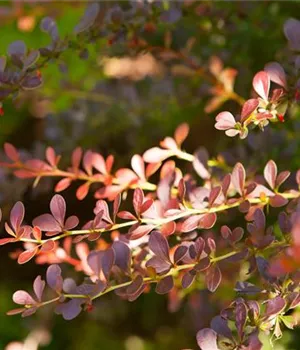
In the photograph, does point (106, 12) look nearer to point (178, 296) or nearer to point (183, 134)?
point (183, 134)

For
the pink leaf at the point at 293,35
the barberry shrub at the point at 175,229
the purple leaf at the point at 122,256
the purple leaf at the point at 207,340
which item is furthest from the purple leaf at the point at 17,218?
the pink leaf at the point at 293,35

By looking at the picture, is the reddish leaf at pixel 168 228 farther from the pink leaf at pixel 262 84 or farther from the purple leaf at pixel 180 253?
the pink leaf at pixel 262 84

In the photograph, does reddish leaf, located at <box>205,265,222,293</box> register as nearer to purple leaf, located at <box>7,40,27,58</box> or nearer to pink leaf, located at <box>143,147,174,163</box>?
pink leaf, located at <box>143,147,174,163</box>

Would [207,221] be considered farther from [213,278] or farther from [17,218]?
[17,218]

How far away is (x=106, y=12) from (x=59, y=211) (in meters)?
0.38

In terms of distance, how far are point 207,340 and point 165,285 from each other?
87 mm

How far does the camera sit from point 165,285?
2.26 ft

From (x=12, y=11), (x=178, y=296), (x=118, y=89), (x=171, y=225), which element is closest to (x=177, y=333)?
(x=178, y=296)

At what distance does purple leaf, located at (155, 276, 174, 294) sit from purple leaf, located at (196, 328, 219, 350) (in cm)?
7

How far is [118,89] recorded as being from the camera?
137 cm

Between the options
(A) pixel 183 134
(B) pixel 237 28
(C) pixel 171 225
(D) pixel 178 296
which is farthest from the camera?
(B) pixel 237 28

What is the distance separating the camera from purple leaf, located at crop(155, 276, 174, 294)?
68cm

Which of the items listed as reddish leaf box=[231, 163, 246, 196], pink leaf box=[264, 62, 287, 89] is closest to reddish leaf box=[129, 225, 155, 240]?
reddish leaf box=[231, 163, 246, 196]

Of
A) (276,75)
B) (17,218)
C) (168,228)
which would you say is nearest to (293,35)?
(276,75)
